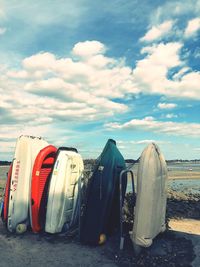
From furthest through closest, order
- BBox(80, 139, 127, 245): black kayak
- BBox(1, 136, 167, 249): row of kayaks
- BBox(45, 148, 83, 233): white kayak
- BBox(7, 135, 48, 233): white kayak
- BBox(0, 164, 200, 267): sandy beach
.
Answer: BBox(7, 135, 48, 233): white kayak, BBox(45, 148, 83, 233): white kayak, BBox(80, 139, 127, 245): black kayak, BBox(1, 136, 167, 249): row of kayaks, BBox(0, 164, 200, 267): sandy beach

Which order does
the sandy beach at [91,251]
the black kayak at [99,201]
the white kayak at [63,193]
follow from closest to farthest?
the sandy beach at [91,251]
the black kayak at [99,201]
the white kayak at [63,193]

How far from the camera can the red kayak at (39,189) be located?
7176mm

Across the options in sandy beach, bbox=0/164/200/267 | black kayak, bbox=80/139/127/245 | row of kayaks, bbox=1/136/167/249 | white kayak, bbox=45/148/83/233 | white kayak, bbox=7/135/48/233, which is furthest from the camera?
white kayak, bbox=7/135/48/233

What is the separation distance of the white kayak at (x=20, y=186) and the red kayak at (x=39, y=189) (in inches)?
7.3

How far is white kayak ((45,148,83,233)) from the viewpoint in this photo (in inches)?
281

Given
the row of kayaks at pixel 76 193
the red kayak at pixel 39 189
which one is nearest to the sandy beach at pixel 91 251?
the row of kayaks at pixel 76 193

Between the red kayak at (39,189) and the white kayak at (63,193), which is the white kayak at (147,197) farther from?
the red kayak at (39,189)

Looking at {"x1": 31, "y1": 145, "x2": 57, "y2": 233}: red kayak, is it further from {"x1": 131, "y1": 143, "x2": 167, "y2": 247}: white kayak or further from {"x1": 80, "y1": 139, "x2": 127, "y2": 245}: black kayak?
{"x1": 131, "y1": 143, "x2": 167, "y2": 247}: white kayak

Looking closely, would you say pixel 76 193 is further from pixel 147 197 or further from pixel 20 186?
pixel 147 197

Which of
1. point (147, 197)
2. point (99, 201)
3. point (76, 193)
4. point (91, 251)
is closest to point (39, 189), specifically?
point (76, 193)

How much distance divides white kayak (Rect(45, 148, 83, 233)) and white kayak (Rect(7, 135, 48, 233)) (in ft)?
1.75

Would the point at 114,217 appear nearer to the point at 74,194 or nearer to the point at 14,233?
the point at 74,194

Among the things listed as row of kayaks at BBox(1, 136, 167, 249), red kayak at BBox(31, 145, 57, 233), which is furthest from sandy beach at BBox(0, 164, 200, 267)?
red kayak at BBox(31, 145, 57, 233)

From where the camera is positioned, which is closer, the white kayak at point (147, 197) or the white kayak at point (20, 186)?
the white kayak at point (147, 197)
